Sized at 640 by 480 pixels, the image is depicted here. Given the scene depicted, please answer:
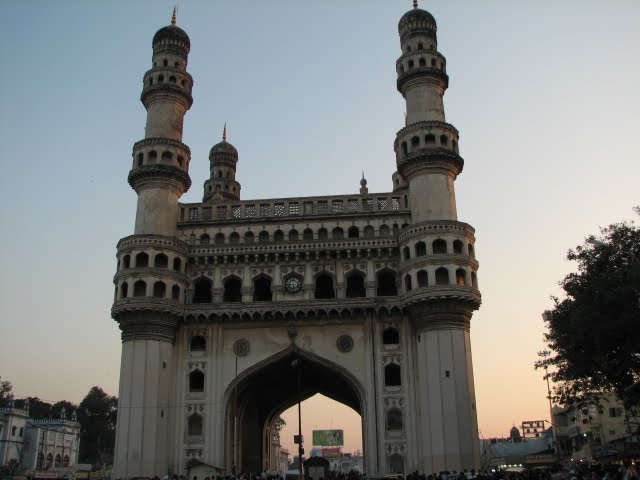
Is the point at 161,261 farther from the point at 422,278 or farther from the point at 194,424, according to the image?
the point at 422,278

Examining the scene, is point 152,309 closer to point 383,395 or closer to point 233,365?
point 233,365

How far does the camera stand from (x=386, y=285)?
4300 cm

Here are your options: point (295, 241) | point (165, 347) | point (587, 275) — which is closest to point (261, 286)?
point (295, 241)

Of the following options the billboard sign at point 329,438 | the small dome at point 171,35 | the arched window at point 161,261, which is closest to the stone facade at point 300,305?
the arched window at point 161,261

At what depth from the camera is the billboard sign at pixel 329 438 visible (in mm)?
65438

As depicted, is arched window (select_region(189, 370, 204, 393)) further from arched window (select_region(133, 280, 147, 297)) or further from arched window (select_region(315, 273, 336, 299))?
arched window (select_region(315, 273, 336, 299))

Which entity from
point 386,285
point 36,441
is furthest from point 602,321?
point 36,441

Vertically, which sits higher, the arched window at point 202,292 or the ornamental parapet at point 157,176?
the ornamental parapet at point 157,176

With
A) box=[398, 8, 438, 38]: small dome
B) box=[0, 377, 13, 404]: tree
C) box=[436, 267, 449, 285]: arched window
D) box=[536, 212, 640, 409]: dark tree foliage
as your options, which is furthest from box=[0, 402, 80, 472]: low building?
box=[536, 212, 640, 409]: dark tree foliage

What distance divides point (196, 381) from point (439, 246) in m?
16.3

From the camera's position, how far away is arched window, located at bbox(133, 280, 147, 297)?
4047cm

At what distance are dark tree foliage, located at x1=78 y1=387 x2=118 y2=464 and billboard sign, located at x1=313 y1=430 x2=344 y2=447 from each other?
136 ft

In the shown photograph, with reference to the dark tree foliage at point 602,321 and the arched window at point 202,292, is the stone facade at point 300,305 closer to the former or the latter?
the arched window at point 202,292

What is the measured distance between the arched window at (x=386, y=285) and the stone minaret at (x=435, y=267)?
221 centimetres
